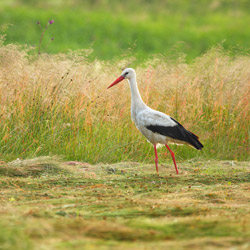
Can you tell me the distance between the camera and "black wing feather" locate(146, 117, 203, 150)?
6.31 m

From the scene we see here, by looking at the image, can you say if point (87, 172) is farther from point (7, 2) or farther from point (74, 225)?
point (7, 2)

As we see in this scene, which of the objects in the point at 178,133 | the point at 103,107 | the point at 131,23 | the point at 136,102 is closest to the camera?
the point at 178,133

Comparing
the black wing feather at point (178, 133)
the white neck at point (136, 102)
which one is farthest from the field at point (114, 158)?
the white neck at point (136, 102)

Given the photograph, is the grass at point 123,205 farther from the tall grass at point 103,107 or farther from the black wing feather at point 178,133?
the tall grass at point 103,107

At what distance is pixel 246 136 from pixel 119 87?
1863 millimetres

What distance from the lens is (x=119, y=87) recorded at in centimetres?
796

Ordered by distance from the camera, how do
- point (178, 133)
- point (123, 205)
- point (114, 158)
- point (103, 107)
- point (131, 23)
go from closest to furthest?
point (123, 205) < point (178, 133) < point (114, 158) < point (103, 107) < point (131, 23)

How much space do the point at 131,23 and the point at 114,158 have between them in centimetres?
1984

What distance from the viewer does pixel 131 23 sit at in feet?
85.5

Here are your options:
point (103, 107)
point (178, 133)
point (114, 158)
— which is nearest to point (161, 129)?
point (178, 133)

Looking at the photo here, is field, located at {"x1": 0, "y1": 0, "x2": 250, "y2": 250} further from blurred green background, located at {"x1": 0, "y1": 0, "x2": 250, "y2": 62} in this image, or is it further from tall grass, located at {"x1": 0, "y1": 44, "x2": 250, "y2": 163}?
blurred green background, located at {"x1": 0, "y1": 0, "x2": 250, "y2": 62}

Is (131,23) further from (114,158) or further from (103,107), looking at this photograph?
(114,158)

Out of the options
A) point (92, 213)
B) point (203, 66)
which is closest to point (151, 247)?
point (92, 213)

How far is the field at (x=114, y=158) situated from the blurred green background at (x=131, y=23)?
1277 cm
